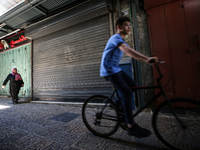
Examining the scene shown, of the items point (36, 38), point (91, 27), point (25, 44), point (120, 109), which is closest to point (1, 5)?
point (36, 38)

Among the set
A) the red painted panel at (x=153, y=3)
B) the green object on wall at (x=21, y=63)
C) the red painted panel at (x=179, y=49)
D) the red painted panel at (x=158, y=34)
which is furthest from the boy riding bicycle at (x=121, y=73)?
the green object on wall at (x=21, y=63)

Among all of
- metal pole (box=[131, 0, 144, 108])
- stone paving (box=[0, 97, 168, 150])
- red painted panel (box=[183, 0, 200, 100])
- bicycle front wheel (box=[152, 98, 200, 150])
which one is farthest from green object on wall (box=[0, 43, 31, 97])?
red painted panel (box=[183, 0, 200, 100])

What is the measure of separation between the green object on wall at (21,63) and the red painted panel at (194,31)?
826cm

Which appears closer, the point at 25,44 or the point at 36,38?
the point at 36,38

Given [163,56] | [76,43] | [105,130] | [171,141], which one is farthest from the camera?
[76,43]

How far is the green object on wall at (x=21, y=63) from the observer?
6.50 m

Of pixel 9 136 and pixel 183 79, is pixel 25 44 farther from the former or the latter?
pixel 183 79

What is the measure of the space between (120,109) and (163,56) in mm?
2555

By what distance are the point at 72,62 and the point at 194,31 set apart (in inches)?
185

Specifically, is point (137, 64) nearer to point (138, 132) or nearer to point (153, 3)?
point (153, 3)

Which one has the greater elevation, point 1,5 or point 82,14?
point 1,5

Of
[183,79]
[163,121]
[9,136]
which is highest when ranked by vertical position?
[183,79]

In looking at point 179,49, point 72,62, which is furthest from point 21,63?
point 179,49

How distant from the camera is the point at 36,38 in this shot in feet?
19.7
